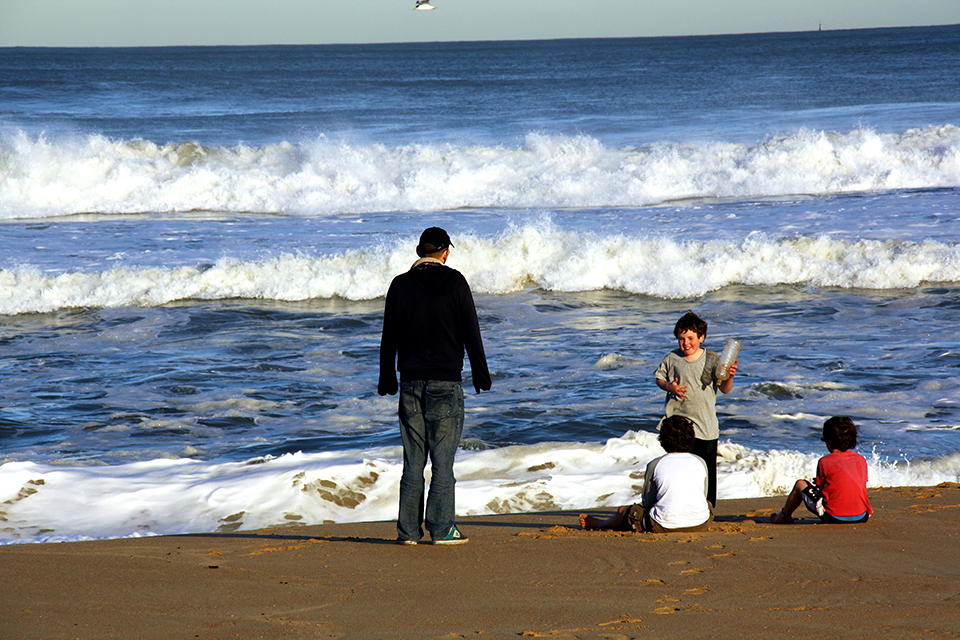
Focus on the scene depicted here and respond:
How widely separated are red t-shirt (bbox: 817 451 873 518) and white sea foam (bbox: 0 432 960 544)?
1.46 metres

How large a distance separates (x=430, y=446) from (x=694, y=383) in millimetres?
1685

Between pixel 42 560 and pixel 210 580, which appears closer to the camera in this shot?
pixel 210 580

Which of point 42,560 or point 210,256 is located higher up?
point 210,256

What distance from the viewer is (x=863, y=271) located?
48.5 ft

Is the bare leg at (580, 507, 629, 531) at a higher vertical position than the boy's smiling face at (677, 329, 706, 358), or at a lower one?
lower

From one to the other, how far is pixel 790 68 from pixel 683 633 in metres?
72.4

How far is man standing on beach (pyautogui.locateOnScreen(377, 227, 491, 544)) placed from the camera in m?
4.62

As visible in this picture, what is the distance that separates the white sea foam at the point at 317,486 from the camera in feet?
20.7

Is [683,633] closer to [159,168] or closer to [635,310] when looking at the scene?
[635,310]

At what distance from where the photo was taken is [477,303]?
14141 mm

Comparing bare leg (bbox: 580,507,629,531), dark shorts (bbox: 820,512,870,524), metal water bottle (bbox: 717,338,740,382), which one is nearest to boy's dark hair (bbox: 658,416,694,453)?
metal water bottle (bbox: 717,338,740,382)

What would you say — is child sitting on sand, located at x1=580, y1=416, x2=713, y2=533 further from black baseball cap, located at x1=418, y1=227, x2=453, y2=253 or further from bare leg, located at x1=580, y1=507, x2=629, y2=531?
black baseball cap, located at x1=418, y1=227, x2=453, y2=253

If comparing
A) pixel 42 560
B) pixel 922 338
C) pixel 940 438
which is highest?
pixel 922 338

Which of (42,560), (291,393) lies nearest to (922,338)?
(291,393)
